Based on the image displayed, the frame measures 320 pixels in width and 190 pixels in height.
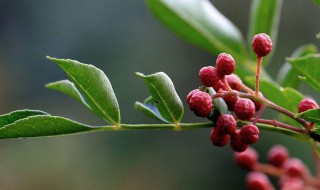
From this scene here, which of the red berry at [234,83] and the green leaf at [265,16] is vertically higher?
the green leaf at [265,16]

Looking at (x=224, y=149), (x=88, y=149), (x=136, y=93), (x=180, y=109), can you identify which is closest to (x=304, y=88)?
(x=224, y=149)

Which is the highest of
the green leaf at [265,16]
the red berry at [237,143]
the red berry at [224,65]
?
the green leaf at [265,16]

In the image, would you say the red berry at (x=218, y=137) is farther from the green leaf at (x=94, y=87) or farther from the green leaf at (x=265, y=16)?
the green leaf at (x=265, y=16)

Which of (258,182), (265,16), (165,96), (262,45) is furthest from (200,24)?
(165,96)

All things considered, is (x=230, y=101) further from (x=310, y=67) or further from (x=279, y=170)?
(x=279, y=170)

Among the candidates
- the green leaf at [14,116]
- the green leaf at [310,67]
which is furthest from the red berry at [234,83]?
the green leaf at [14,116]

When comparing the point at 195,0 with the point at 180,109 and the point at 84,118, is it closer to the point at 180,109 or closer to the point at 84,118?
the point at 180,109
